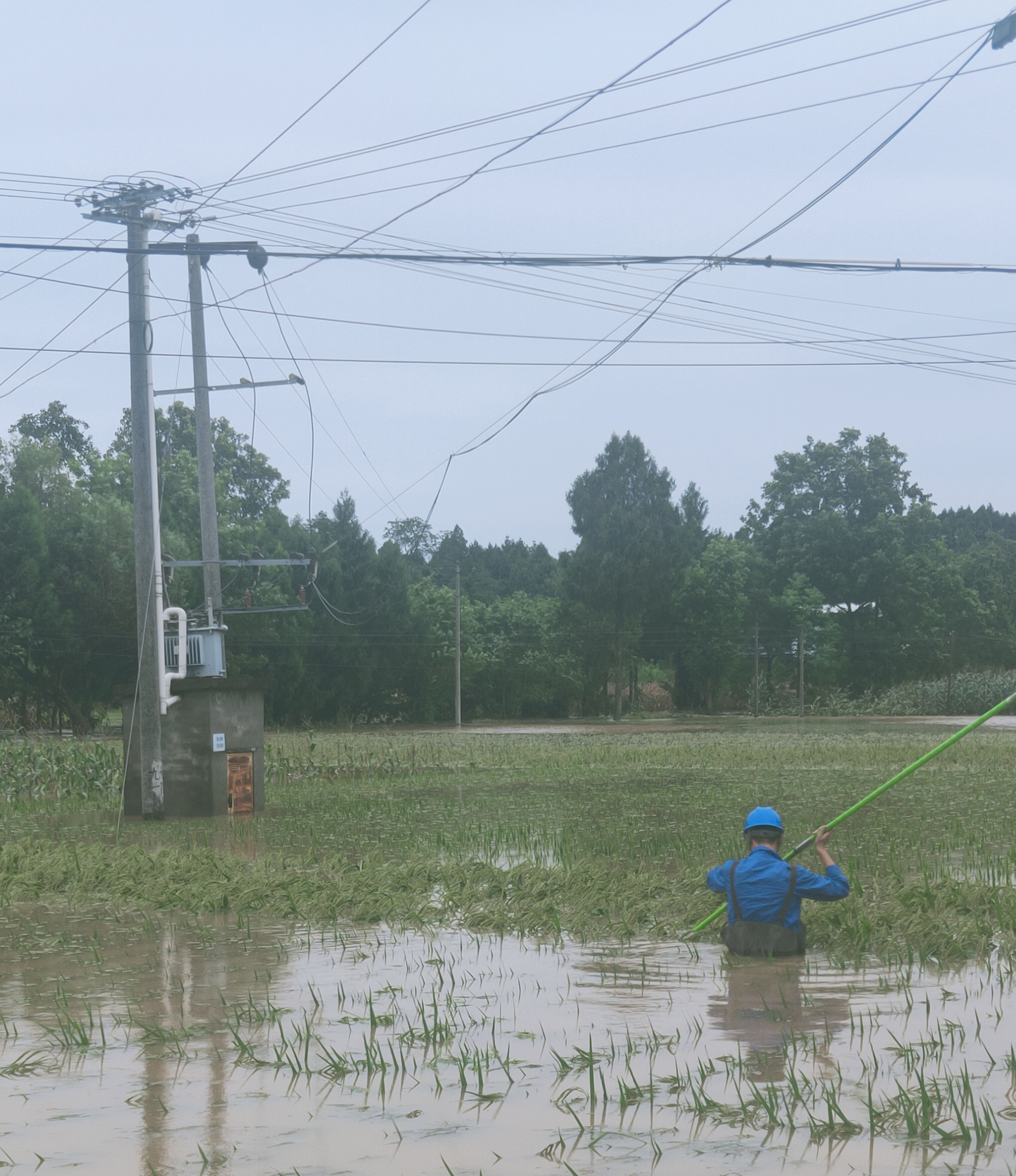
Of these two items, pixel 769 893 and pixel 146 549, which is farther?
pixel 146 549

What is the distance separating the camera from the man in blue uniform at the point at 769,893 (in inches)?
344

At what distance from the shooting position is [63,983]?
833 cm

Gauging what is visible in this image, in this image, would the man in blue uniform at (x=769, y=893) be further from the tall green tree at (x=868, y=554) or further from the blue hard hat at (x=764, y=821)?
the tall green tree at (x=868, y=554)

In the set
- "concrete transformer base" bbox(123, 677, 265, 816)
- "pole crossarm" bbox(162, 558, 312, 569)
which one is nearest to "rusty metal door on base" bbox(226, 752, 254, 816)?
"concrete transformer base" bbox(123, 677, 265, 816)

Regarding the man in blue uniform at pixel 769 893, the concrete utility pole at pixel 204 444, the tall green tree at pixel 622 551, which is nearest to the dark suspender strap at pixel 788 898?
the man in blue uniform at pixel 769 893

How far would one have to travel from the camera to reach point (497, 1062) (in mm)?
6422

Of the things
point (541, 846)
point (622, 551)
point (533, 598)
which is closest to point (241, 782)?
point (541, 846)

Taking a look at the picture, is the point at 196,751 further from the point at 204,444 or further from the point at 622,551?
the point at 622,551

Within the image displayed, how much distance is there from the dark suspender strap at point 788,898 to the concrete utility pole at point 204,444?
1650 centimetres

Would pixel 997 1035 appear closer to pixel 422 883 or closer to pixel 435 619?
pixel 422 883

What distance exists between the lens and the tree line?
51219 mm

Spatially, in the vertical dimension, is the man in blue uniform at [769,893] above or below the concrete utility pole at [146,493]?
below

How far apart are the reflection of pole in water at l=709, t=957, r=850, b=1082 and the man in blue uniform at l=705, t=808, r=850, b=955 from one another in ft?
0.53

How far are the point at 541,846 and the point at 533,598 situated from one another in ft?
221
